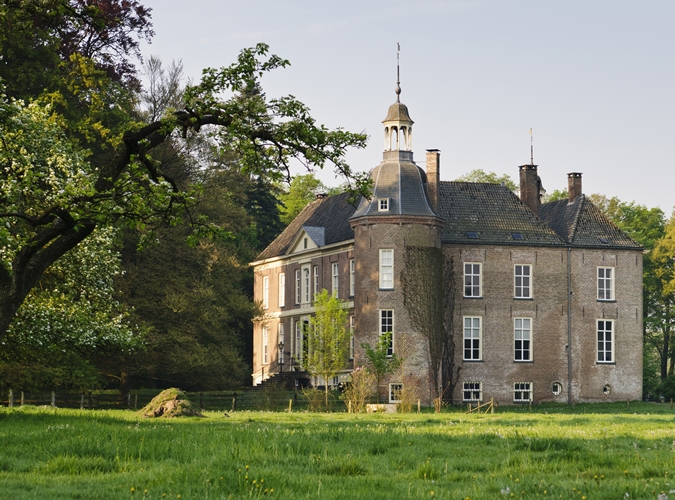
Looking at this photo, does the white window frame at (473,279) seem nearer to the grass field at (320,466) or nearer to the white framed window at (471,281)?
the white framed window at (471,281)

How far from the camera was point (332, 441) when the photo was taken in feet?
47.7

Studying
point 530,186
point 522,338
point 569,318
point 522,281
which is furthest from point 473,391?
point 530,186

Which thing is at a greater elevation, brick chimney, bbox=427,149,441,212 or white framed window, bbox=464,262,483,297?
brick chimney, bbox=427,149,441,212

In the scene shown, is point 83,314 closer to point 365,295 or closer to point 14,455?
point 14,455

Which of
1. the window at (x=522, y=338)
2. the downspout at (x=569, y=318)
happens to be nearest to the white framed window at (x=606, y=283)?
the downspout at (x=569, y=318)

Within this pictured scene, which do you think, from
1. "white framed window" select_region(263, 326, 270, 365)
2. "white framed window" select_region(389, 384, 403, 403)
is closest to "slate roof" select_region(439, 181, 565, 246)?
"white framed window" select_region(389, 384, 403, 403)

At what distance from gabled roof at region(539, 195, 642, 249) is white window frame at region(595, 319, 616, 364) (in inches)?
148

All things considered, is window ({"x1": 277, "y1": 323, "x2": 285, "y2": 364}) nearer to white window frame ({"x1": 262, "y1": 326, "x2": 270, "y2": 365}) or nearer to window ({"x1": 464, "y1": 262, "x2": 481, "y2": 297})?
white window frame ({"x1": 262, "y1": 326, "x2": 270, "y2": 365})

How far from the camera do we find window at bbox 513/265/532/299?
157 ft

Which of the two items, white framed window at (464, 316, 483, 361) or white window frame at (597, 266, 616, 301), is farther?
white window frame at (597, 266, 616, 301)

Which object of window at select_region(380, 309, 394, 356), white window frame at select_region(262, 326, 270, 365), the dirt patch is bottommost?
the dirt patch

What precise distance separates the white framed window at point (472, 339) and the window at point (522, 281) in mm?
2363

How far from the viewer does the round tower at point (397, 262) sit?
44625 mm

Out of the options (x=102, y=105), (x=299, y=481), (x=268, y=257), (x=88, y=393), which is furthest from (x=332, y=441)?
(x=268, y=257)
